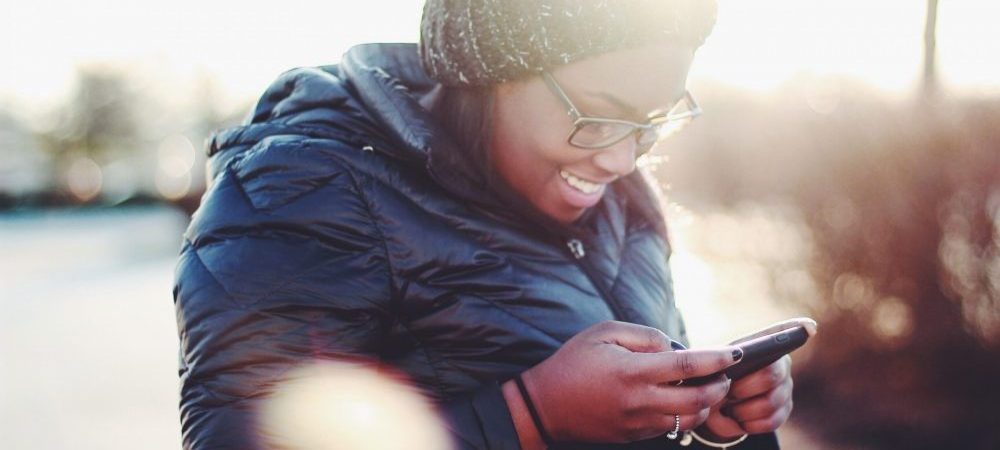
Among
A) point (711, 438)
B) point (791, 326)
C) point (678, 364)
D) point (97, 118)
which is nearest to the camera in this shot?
point (678, 364)

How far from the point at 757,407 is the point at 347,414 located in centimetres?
79

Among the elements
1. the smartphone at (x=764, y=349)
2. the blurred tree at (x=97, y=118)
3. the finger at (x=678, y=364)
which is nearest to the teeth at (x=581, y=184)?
the smartphone at (x=764, y=349)

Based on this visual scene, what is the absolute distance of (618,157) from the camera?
6.46 ft

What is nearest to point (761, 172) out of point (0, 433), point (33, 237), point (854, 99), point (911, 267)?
point (854, 99)

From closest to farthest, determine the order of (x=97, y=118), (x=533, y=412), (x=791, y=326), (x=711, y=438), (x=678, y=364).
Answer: (x=678, y=364) → (x=533, y=412) → (x=791, y=326) → (x=711, y=438) → (x=97, y=118)

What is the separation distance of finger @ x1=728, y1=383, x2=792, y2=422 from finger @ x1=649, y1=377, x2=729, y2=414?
0.24m

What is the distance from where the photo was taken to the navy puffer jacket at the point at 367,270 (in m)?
1.62

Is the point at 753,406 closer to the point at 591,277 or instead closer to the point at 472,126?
the point at 591,277

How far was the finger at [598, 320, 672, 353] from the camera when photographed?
5.33 feet

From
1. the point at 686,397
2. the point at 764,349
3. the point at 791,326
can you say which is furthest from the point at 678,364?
the point at 791,326

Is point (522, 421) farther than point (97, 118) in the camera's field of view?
No

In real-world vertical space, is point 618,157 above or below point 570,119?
below

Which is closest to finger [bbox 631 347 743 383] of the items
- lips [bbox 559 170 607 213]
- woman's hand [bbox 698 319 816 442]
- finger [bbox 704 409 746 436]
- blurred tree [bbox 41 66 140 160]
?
woman's hand [bbox 698 319 816 442]

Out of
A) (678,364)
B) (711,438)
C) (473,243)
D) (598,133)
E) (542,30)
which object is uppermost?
(542,30)
